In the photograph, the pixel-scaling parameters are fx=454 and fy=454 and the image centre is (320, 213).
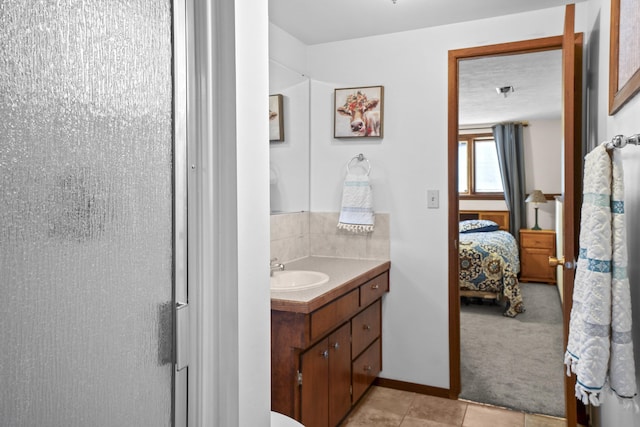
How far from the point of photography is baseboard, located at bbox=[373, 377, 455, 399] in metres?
2.91

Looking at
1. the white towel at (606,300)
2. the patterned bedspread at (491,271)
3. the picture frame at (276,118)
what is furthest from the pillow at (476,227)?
the white towel at (606,300)

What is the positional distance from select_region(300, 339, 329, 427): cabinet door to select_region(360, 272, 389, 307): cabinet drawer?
45 cm

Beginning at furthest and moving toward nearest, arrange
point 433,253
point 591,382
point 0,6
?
point 433,253 < point 591,382 < point 0,6

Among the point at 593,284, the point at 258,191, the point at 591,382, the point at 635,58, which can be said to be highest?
the point at 635,58

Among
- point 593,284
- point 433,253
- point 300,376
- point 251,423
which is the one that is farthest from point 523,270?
point 251,423

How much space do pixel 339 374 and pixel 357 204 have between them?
1112 mm

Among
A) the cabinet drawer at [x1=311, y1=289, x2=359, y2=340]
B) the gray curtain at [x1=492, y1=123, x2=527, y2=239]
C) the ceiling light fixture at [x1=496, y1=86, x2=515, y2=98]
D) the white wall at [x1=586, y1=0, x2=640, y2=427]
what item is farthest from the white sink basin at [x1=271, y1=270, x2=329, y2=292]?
the gray curtain at [x1=492, y1=123, x2=527, y2=239]

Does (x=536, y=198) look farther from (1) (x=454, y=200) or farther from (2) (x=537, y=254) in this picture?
(1) (x=454, y=200)

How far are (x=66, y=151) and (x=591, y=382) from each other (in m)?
1.29

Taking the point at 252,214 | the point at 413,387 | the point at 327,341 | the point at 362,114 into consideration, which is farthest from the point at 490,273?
the point at 252,214

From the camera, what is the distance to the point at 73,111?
→ 59 cm

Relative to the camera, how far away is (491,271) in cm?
470

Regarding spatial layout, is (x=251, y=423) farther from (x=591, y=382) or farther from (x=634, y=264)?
(x=634, y=264)

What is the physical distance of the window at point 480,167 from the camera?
7.09 meters
